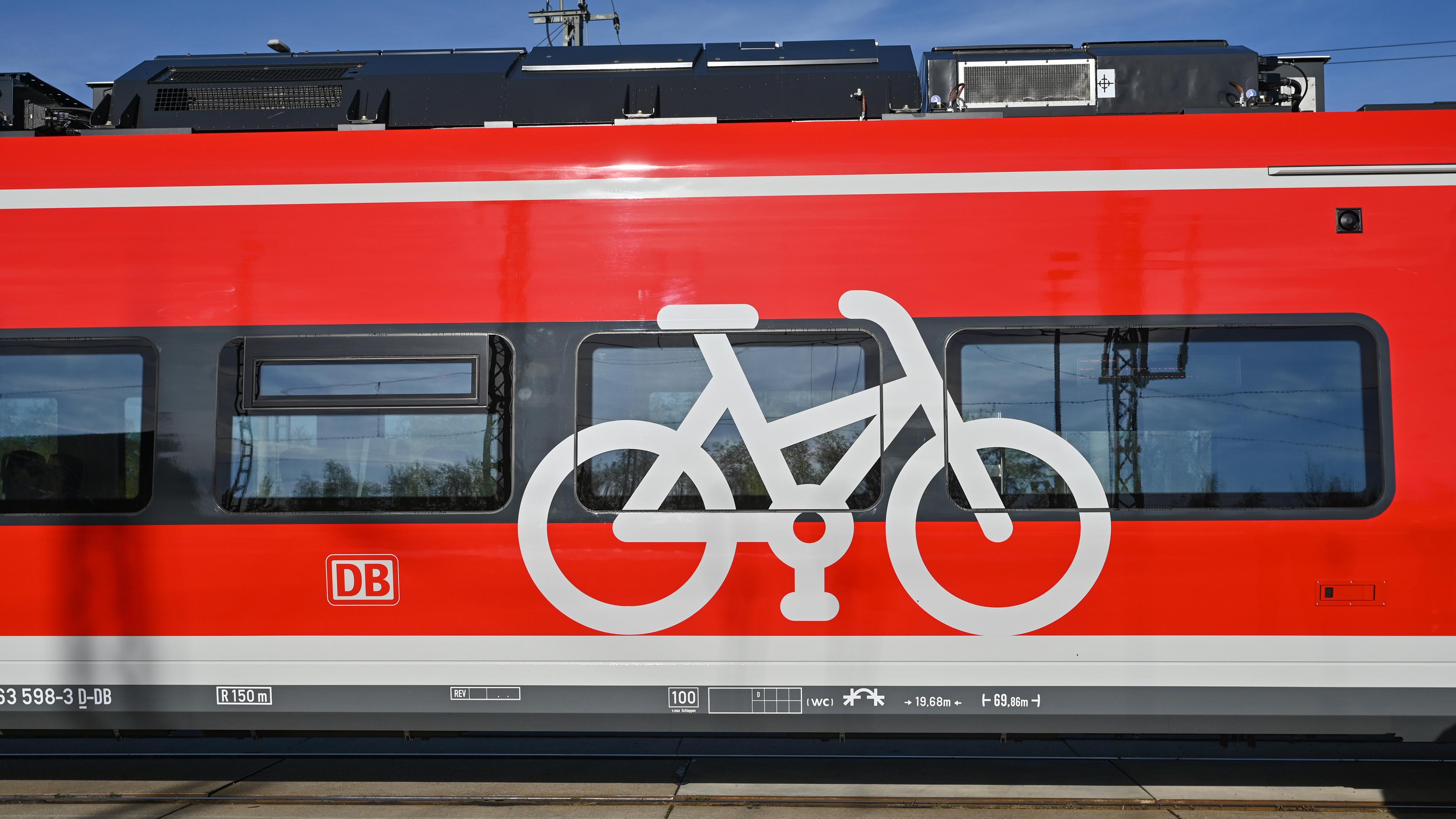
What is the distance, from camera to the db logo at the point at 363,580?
174 inches

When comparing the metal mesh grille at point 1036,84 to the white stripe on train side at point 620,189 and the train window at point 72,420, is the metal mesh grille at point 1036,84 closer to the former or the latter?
the white stripe on train side at point 620,189

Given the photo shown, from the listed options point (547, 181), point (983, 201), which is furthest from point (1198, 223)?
point (547, 181)

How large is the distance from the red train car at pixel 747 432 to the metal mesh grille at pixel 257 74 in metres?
0.76

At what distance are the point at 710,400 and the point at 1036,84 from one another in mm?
2272

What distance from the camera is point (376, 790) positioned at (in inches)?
206

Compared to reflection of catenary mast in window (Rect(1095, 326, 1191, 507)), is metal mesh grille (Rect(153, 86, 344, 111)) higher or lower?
higher

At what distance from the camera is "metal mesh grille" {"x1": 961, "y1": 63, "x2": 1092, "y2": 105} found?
4.85 m

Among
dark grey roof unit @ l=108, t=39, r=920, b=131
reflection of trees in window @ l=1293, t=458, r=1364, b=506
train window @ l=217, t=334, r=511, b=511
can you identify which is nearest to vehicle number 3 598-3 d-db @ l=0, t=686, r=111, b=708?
train window @ l=217, t=334, r=511, b=511

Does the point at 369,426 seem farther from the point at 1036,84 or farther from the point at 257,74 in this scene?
the point at 1036,84

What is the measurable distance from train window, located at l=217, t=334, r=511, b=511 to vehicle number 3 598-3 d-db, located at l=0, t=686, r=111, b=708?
1078 millimetres

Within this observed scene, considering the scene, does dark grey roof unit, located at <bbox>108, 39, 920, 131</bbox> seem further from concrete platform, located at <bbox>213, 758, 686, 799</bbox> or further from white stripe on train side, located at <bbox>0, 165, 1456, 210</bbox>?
concrete platform, located at <bbox>213, 758, 686, 799</bbox>

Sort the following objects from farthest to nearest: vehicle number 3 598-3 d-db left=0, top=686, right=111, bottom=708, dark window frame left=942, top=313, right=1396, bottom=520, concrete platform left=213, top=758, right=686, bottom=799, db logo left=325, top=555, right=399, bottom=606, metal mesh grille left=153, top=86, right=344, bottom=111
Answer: concrete platform left=213, top=758, right=686, bottom=799, metal mesh grille left=153, top=86, right=344, bottom=111, vehicle number 3 598-3 d-db left=0, top=686, right=111, bottom=708, db logo left=325, top=555, right=399, bottom=606, dark window frame left=942, top=313, right=1396, bottom=520

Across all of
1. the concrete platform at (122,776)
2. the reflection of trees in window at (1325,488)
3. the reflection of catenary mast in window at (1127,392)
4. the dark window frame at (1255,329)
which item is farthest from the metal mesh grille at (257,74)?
the reflection of trees in window at (1325,488)

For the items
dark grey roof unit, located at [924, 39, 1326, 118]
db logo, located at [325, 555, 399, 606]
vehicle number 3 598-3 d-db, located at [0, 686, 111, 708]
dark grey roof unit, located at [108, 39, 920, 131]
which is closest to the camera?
db logo, located at [325, 555, 399, 606]
